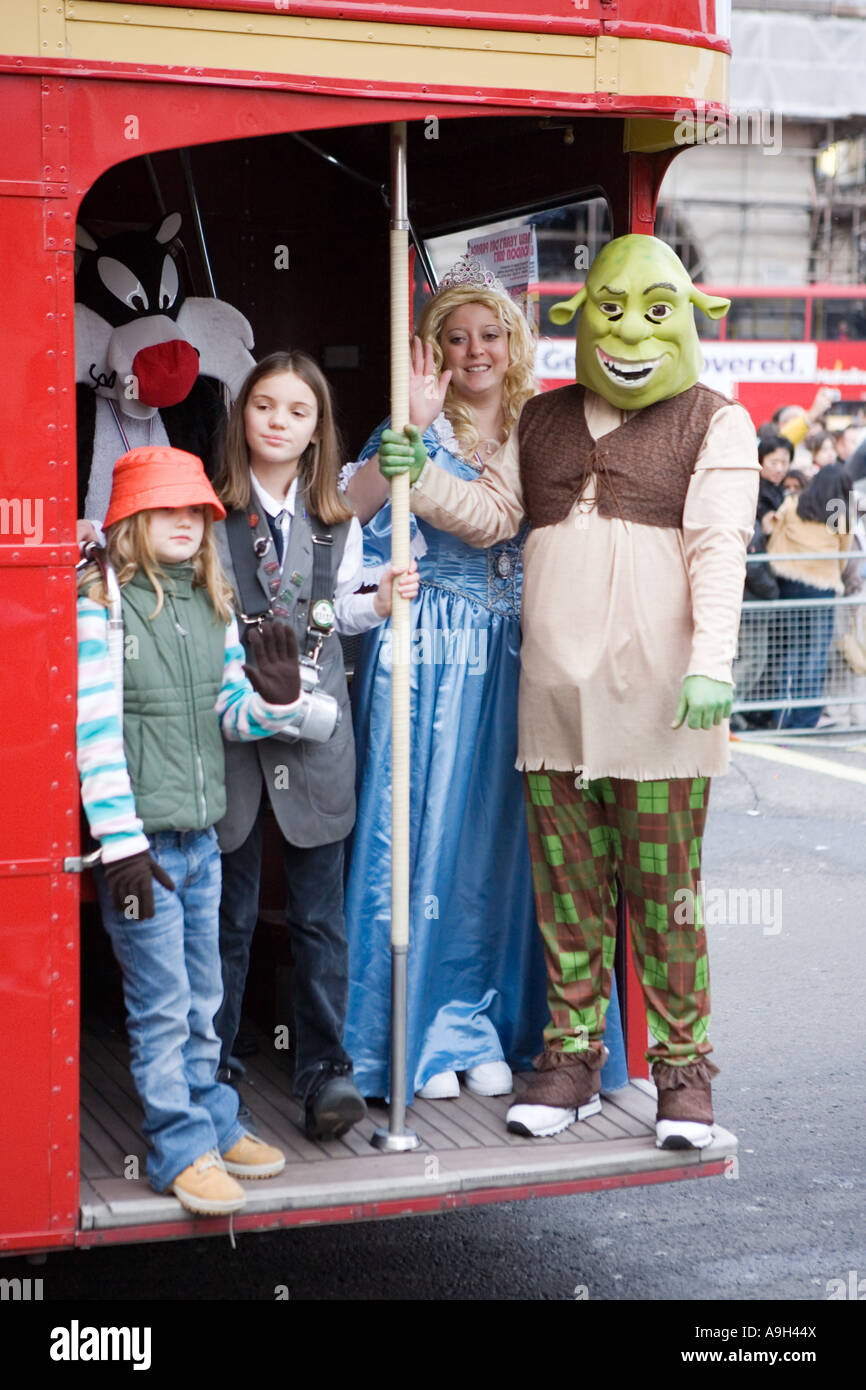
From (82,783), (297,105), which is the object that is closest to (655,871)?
(82,783)

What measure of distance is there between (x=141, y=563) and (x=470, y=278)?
128 centimetres

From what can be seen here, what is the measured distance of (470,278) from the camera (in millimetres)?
4125

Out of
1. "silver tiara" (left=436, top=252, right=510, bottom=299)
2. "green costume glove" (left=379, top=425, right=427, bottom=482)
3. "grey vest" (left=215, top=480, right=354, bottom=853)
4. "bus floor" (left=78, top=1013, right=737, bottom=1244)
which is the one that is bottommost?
"bus floor" (left=78, top=1013, right=737, bottom=1244)

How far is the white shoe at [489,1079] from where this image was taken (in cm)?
405

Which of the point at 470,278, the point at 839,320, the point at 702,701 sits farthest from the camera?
the point at 839,320

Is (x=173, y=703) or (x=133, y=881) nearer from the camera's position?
(x=133, y=881)

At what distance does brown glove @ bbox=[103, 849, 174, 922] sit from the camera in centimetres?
314

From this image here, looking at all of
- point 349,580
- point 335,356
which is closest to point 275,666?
point 349,580

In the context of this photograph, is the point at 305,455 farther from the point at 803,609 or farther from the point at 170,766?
the point at 803,609

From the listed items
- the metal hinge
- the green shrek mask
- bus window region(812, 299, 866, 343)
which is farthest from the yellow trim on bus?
bus window region(812, 299, 866, 343)

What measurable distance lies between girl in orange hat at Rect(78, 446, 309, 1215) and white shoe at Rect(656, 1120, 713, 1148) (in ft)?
2.74

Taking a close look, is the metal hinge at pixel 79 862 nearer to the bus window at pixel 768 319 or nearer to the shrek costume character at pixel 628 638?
the shrek costume character at pixel 628 638

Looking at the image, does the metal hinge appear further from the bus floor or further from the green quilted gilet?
the bus floor
